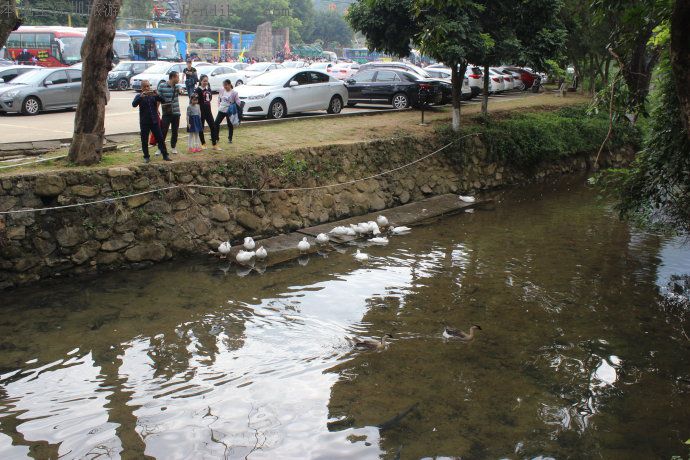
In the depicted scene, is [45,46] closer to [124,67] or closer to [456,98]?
[124,67]

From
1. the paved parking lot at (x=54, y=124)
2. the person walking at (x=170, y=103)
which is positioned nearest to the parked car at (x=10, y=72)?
the paved parking lot at (x=54, y=124)

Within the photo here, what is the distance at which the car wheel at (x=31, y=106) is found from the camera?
19.2 meters

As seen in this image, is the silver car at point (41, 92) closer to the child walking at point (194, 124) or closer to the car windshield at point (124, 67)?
the child walking at point (194, 124)

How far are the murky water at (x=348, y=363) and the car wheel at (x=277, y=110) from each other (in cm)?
760

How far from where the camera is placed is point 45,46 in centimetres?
3684

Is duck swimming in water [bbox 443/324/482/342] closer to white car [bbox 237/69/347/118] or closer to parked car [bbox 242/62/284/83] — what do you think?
white car [bbox 237/69/347/118]

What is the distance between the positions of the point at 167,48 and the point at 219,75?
631 inches

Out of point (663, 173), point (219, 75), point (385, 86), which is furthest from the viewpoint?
point (219, 75)

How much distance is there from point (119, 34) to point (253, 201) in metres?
34.0

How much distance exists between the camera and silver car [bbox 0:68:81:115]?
61.6 feet

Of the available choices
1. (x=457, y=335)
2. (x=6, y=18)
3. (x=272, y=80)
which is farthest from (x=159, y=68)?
(x=457, y=335)

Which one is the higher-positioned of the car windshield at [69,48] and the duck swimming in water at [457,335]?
the car windshield at [69,48]

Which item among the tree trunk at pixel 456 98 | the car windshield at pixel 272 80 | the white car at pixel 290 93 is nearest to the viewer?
the white car at pixel 290 93

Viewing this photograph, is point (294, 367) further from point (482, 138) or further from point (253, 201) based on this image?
point (482, 138)
